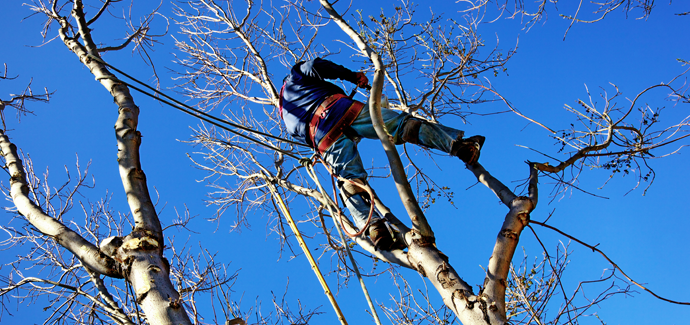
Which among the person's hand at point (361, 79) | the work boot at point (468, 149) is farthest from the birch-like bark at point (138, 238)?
the work boot at point (468, 149)

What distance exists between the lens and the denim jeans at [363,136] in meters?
2.99

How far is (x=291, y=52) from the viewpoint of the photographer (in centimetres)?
573

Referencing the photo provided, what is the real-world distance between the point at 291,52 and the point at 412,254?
12.8 feet

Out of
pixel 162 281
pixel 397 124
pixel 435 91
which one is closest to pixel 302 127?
pixel 397 124

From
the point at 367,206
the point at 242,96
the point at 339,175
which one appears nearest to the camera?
the point at 367,206

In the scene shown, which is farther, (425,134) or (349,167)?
(349,167)

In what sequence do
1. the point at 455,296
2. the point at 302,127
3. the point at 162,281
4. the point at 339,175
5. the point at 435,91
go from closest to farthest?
the point at 162,281, the point at 455,296, the point at 339,175, the point at 302,127, the point at 435,91

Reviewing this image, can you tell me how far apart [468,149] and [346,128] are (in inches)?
38.8

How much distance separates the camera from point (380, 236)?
2787mm

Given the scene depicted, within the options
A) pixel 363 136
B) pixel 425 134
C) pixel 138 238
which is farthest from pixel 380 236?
pixel 138 238

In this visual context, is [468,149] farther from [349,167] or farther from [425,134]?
[349,167]

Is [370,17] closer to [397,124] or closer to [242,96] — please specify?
[242,96]

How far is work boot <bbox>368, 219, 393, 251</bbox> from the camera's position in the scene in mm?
2789

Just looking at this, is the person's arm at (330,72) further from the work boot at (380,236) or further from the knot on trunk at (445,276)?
the knot on trunk at (445,276)
